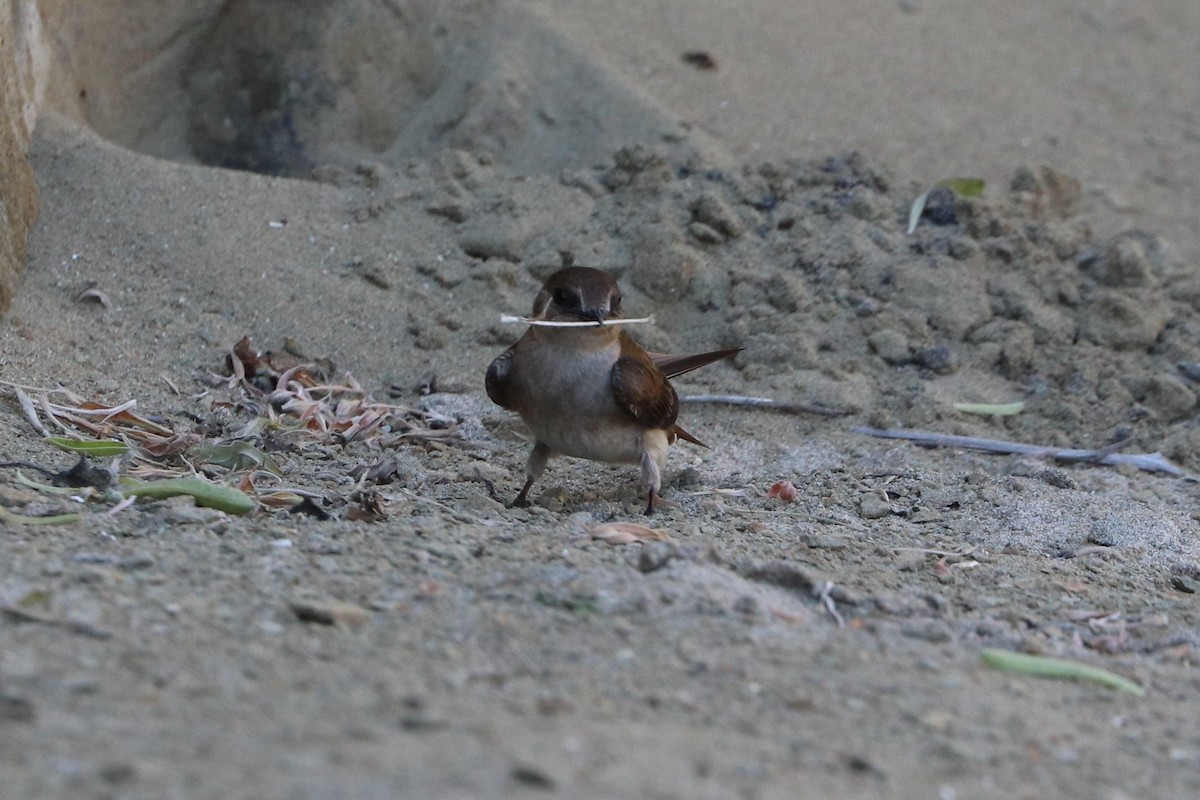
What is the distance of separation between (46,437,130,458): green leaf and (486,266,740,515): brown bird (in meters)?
1.39

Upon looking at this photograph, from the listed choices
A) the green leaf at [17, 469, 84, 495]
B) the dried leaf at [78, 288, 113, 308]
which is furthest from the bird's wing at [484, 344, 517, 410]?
the dried leaf at [78, 288, 113, 308]

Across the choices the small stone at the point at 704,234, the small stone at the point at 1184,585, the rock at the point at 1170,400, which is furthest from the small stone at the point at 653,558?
the rock at the point at 1170,400

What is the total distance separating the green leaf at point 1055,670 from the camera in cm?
355

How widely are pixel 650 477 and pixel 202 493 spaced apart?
1736 mm

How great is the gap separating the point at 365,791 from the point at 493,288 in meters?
4.82

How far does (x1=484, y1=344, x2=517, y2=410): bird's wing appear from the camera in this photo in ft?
Answer: 18.6

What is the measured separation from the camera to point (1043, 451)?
634 centimetres

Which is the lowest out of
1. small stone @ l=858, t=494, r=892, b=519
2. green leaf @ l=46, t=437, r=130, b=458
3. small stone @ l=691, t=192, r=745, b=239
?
small stone @ l=858, t=494, r=892, b=519

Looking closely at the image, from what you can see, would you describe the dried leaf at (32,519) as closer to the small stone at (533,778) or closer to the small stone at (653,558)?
the small stone at (653,558)

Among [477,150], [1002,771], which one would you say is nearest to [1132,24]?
[477,150]

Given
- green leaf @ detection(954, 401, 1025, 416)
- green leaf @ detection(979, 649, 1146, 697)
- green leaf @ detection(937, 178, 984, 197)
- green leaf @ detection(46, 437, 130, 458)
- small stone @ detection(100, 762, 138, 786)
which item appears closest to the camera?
small stone @ detection(100, 762, 138, 786)

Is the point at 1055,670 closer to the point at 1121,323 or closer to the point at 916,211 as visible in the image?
the point at 1121,323

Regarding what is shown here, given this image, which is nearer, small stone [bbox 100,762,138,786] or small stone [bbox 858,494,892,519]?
small stone [bbox 100,762,138,786]

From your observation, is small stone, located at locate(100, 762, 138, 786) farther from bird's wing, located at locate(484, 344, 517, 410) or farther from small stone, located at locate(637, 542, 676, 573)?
bird's wing, located at locate(484, 344, 517, 410)
